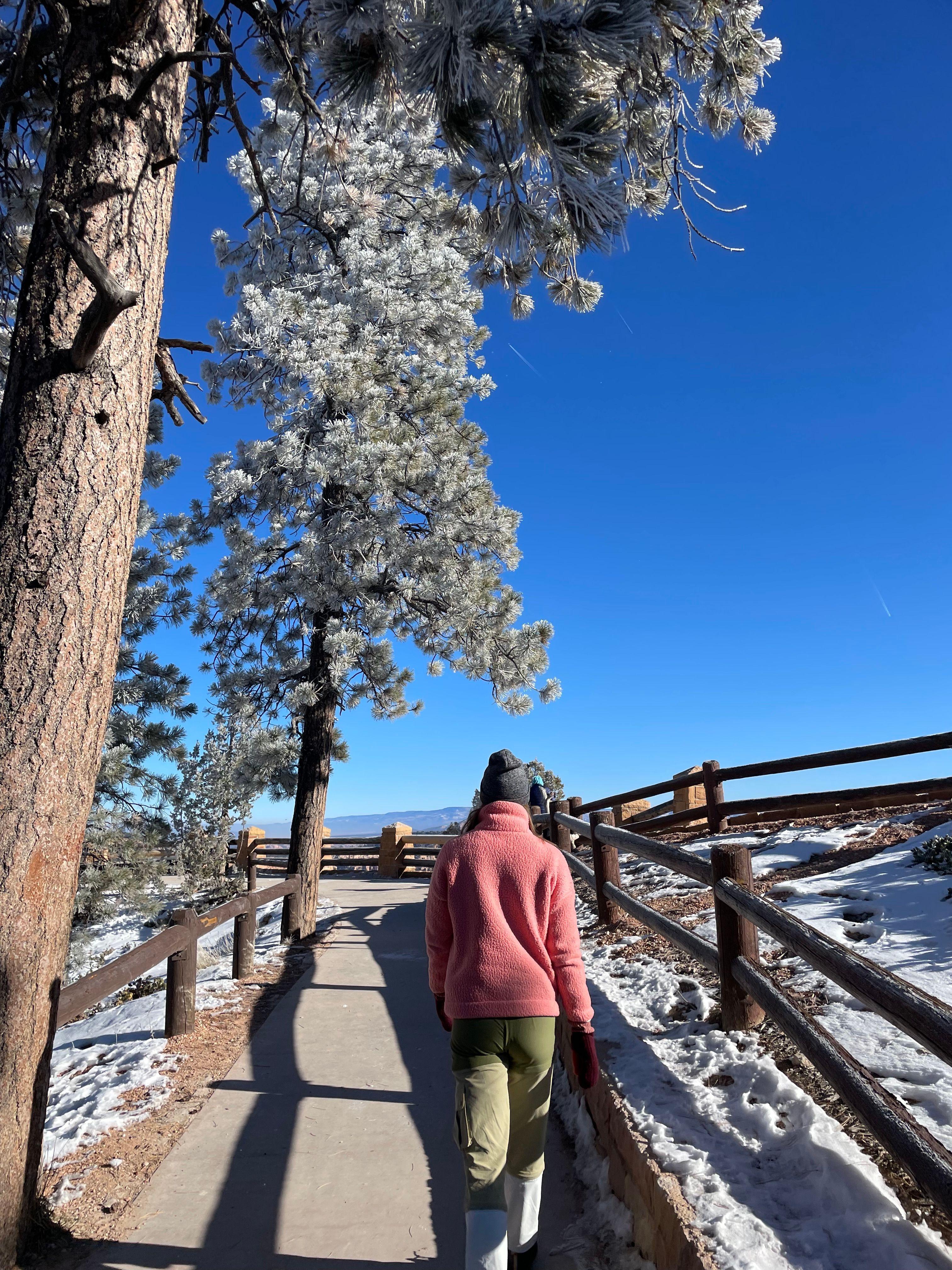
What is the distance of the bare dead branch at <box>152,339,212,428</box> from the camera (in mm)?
4289

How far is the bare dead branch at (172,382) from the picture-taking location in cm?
429

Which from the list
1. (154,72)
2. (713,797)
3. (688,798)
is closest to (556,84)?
(154,72)

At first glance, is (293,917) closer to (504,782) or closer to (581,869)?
(581,869)

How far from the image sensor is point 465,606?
10.6 meters

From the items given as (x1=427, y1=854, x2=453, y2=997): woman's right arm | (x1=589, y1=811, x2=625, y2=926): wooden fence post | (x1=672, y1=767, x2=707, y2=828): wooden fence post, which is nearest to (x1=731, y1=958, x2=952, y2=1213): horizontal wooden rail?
(x1=427, y1=854, x2=453, y2=997): woman's right arm

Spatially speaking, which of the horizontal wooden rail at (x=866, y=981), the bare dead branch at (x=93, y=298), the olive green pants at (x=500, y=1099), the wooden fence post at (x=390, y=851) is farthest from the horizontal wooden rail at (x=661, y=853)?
the wooden fence post at (x=390, y=851)

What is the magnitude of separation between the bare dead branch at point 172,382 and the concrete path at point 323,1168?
3910 millimetres

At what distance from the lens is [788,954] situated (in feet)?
13.8

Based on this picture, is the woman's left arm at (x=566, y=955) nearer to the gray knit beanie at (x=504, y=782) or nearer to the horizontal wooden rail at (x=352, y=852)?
the gray knit beanie at (x=504, y=782)

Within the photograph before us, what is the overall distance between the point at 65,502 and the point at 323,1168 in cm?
340

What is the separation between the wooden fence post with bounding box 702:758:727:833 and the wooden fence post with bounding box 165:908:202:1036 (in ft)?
20.2

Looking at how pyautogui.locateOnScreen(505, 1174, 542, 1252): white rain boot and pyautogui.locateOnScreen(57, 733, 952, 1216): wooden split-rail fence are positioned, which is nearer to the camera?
pyautogui.locateOnScreen(57, 733, 952, 1216): wooden split-rail fence

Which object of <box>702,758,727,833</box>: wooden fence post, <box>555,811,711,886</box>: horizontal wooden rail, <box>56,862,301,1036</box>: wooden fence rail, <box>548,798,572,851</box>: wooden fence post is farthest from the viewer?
<box>702,758,727,833</box>: wooden fence post

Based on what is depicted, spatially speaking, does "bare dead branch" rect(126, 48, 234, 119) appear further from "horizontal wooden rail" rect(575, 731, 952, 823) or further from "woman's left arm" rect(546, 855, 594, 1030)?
"horizontal wooden rail" rect(575, 731, 952, 823)
